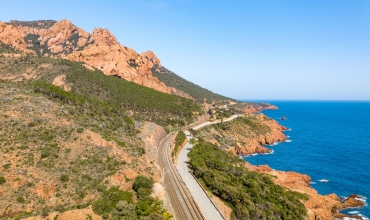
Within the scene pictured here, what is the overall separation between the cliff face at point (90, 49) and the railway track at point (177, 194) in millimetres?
98403

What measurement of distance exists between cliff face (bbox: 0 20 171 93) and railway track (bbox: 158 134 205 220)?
98.4 meters

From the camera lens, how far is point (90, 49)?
148 m

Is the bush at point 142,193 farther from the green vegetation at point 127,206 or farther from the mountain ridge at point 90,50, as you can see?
the mountain ridge at point 90,50

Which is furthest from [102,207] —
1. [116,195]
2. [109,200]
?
[116,195]

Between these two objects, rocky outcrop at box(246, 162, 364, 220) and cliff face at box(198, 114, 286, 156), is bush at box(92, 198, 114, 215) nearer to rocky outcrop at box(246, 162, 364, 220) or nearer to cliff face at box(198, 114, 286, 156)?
rocky outcrop at box(246, 162, 364, 220)

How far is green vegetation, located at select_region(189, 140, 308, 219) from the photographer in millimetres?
40844

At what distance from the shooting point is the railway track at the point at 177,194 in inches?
1331

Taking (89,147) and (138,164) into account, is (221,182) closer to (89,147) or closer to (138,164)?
(138,164)

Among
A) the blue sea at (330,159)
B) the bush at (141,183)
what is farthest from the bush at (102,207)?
the blue sea at (330,159)

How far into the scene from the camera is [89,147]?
41.9 m

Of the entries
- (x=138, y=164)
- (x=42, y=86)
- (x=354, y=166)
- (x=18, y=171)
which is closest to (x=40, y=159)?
(x=18, y=171)

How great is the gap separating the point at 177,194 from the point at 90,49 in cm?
13595

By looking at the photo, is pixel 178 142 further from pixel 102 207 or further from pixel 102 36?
pixel 102 36

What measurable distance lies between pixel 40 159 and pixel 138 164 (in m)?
16.4
